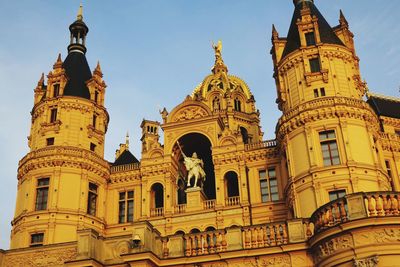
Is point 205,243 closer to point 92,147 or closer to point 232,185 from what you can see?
point 232,185

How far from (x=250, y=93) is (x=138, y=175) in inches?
1306

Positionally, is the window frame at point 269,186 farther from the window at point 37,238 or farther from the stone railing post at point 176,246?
the stone railing post at point 176,246

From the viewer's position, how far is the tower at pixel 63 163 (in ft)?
140

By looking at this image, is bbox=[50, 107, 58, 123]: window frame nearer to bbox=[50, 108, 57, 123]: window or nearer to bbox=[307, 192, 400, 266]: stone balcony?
bbox=[50, 108, 57, 123]: window

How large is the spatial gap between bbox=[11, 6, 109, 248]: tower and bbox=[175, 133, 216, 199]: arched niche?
775 cm

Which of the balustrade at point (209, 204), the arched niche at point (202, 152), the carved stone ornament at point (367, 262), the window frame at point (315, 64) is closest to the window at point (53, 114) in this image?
the arched niche at point (202, 152)

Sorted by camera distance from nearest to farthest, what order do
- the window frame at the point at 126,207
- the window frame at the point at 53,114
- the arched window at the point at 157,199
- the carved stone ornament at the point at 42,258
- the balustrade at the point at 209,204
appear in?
the carved stone ornament at the point at 42,258
the balustrade at the point at 209,204
the arched window at the point at 157,199
the window frame at the point at 126,207
the window frame at the point at 53,114

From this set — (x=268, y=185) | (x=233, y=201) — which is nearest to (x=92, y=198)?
(x=233, y=201)

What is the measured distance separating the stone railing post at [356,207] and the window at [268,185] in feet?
82.3

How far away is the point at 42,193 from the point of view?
4434 cm

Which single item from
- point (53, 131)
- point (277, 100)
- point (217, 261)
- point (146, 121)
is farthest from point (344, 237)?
point (146, 121)

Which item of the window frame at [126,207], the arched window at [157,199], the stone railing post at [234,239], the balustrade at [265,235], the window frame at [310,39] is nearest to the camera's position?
the balustrade at [265,235]

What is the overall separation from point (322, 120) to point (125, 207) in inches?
778

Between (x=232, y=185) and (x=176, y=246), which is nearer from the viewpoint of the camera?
(x=176, y=246)
